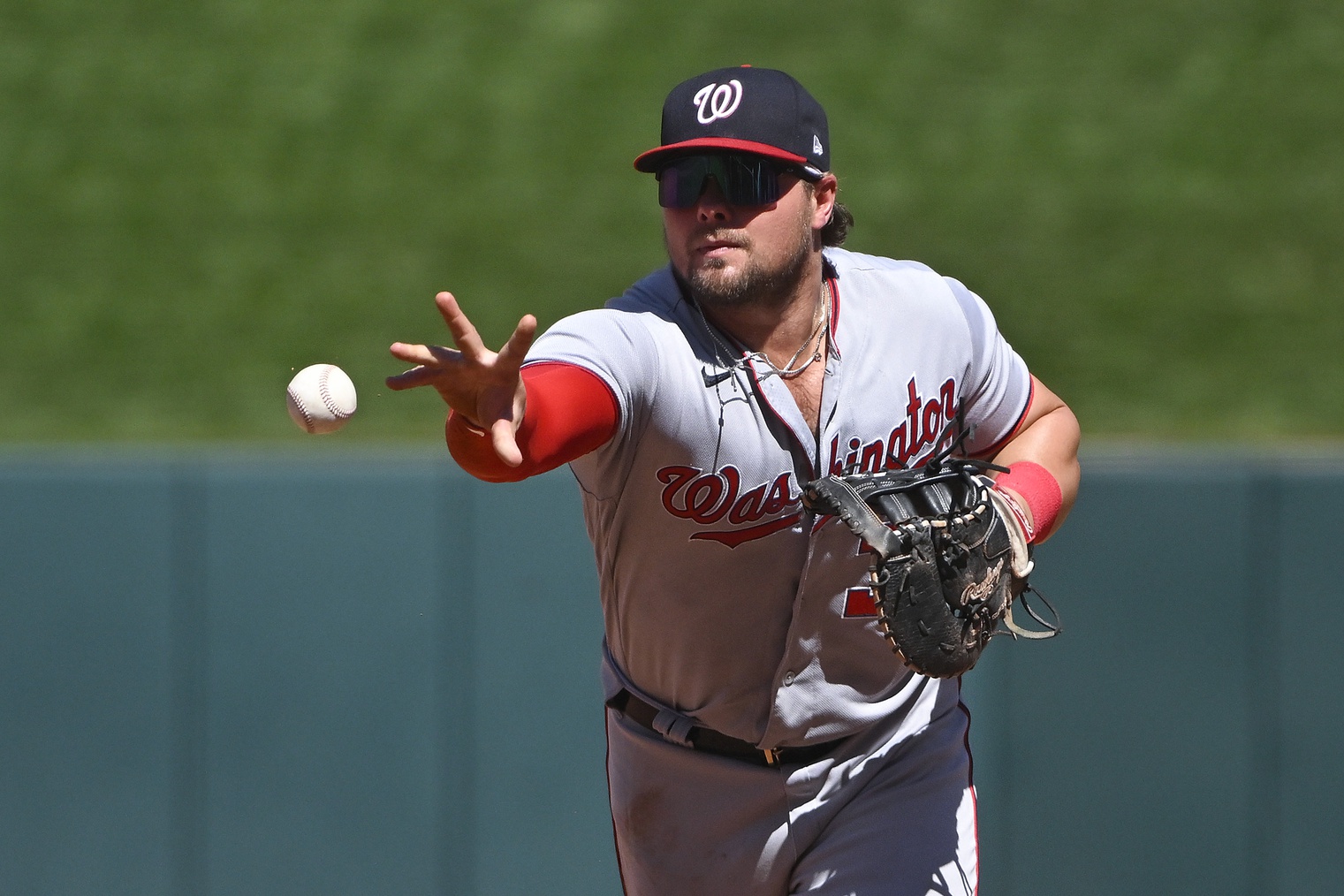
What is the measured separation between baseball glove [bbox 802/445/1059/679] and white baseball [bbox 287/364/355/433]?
2.45 feet

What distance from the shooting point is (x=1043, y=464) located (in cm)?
271

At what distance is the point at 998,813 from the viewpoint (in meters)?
4.04

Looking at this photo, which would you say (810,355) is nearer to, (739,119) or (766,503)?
(766,503)

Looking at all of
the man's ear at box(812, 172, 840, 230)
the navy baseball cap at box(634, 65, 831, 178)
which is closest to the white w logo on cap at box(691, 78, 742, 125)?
the navy baseball cap at box(634, 65, 831, 178)

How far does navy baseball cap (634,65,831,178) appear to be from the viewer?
7.95 ft

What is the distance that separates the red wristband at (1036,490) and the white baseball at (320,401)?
1.19 meters

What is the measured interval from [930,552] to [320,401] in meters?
1.01

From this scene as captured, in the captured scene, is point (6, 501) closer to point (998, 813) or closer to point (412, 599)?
point (412, 599)

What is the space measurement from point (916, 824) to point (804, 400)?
2.69 ft

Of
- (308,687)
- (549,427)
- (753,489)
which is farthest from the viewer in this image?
(308,687)

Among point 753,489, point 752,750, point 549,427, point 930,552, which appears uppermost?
point 549,427

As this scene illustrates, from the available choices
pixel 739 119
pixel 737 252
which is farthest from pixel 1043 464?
pixel 739 119

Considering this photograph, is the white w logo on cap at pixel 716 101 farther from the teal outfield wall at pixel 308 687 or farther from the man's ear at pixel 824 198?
the teal outfield wall at pixel 308 687

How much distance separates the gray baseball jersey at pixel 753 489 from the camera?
2379 millimetres
